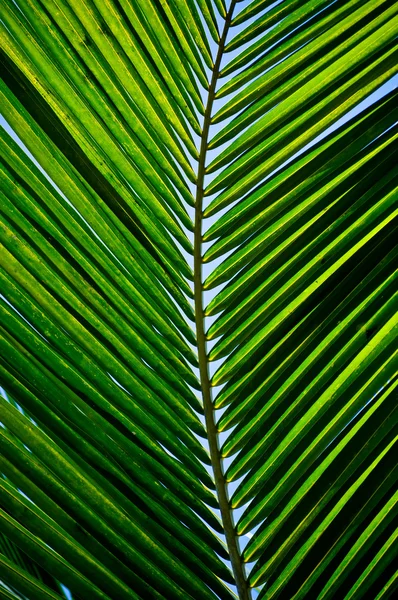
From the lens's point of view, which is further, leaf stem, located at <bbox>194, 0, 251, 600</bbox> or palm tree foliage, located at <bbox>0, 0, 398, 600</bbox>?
leaf stem, located at <bbox>194, 0, 251, 600</bbox>

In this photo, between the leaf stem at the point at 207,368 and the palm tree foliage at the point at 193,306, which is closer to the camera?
the palm tree foliage at the point at 193,306

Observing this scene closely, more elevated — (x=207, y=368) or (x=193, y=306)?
(x=193, y=306)

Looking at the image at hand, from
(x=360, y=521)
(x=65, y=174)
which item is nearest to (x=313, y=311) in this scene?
(x=360, y=521)

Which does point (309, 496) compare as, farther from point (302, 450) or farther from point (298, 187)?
point (298, 187)

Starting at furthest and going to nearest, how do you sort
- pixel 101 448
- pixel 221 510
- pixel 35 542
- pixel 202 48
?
1. pixel 202 48
2. pixel 221 510
3. pixel 101 448
4. pixel 35 542
